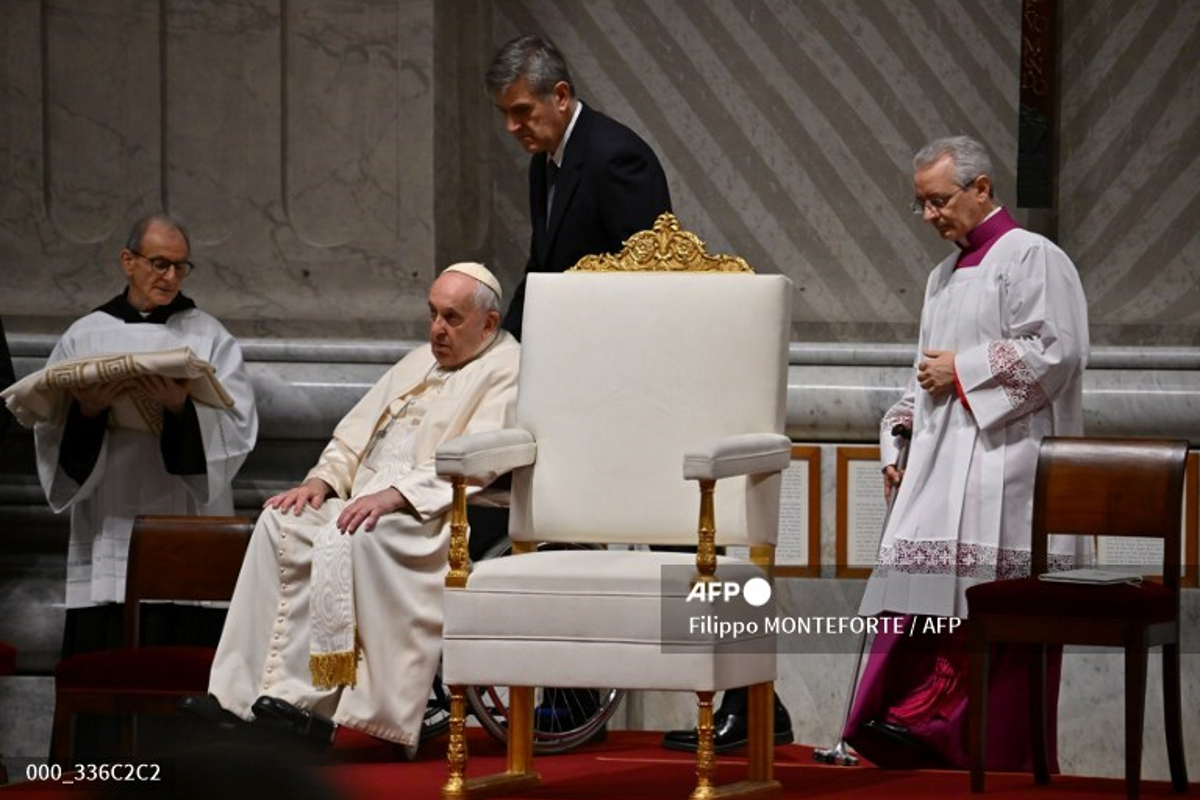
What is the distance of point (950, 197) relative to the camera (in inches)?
195

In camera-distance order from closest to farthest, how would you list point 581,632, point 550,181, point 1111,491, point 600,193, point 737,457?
point 581,632 → point 737,457 → point 1111,491 → point 600,193 → point 550,181

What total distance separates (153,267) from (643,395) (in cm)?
188

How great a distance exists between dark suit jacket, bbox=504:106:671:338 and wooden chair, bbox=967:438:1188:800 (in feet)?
4.04

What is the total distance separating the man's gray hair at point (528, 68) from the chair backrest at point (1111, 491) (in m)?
1.57

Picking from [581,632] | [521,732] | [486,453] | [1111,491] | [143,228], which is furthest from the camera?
[143,228]

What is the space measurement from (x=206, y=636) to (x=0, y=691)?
1180 millimetres

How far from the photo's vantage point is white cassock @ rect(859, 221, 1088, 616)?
16.1 feet

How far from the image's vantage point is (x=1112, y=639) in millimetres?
4145

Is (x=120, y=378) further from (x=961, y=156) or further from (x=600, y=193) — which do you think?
(x=961, y=156)

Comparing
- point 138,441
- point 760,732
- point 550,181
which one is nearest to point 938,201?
point 550,181

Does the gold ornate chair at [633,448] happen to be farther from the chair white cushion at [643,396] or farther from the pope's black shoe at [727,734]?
the pope's black shoe at [727,734]

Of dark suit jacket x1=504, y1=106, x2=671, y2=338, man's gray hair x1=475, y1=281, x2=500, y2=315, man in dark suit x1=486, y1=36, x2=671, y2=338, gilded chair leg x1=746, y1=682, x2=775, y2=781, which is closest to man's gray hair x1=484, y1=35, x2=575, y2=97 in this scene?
man in dark suit x1=486, y1=36, x2=671, y2=338

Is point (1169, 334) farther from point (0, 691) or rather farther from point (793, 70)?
point (0, 691)

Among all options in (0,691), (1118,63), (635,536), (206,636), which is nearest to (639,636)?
(635,536)
